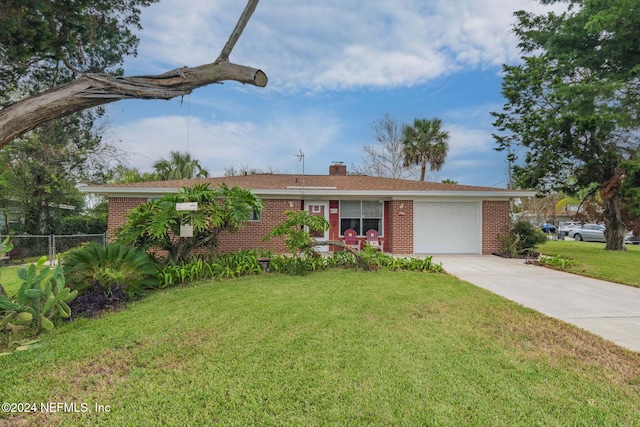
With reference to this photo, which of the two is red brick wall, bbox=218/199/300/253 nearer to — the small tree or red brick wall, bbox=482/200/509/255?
the small tree

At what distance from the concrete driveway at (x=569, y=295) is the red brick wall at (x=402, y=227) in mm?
2743

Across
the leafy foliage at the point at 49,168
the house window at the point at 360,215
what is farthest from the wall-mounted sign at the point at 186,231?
the leafy foliage at the point at 49,168

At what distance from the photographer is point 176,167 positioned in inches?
829

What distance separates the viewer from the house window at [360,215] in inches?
503

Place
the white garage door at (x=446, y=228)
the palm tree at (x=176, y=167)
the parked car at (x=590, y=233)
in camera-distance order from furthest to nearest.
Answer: the parked car at (x=590, y=233) < the palm tree at (x=176, y=167) < the white garage door at (x=446, y=228)

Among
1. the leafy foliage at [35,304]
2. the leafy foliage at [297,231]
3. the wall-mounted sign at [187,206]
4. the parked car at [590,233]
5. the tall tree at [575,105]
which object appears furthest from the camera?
the parked car at [590,233]

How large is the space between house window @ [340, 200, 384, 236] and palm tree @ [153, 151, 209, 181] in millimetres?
13142

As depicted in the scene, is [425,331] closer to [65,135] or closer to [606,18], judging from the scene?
[606,18]

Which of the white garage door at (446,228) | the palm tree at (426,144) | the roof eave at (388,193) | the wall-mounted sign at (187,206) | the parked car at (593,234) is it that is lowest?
the parked car at (593,234)

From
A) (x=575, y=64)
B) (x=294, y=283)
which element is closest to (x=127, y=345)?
(x=294, y=283)

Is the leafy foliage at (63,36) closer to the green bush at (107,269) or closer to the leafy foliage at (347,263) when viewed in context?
the green bush at (107,269)

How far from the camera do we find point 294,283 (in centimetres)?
661

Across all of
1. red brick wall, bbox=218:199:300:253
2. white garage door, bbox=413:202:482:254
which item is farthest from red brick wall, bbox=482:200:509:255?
red brick wall, bbox=218:199:300:253

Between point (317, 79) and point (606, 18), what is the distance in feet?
33.8
